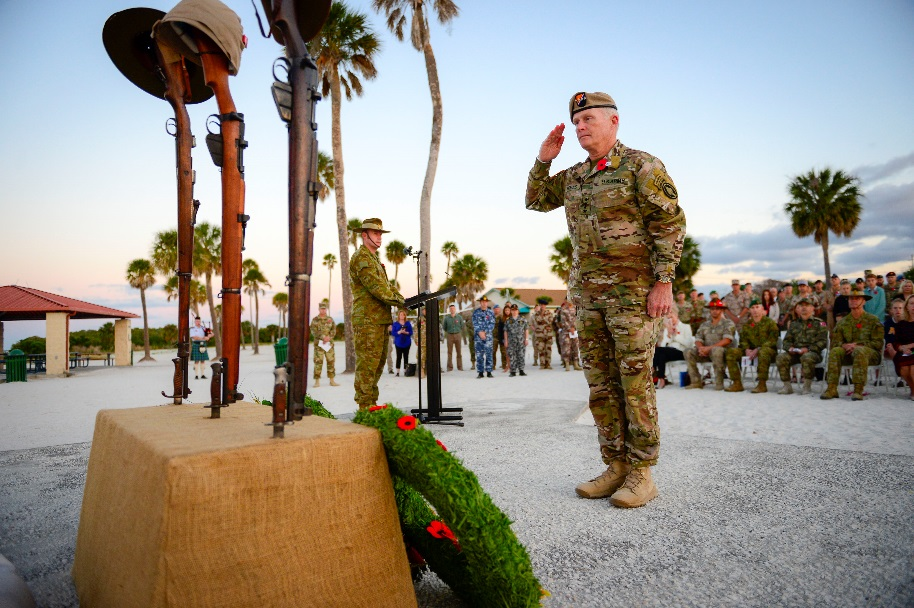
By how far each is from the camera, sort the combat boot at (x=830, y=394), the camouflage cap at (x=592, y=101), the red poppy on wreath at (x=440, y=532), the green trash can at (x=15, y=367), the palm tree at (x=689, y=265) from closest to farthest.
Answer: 1. the red poppy on wreath at (x=440, y=532)
2. the camouflage cap at (x=592, y=101)
3. the combat boot at (x=830, y=394)
4. the green trash can at (x=15, y=367)
5. the palm tree at (x=689, y=265)

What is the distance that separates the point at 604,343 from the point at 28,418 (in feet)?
28.6

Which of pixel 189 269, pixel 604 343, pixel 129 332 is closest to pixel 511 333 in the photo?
pixel 604 343

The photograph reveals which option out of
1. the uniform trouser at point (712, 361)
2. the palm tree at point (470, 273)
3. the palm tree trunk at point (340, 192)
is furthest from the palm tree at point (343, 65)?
the palm tree at point (470, 273)

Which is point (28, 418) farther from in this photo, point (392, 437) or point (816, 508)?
point (816, 508)

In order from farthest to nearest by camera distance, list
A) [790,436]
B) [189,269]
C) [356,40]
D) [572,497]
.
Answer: [356,40], [790,436], [572,497], [189,269]

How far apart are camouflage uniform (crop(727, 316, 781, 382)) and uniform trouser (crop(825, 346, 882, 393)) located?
3.17 ft

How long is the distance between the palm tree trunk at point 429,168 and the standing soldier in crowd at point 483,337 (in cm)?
182

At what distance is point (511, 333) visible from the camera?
15.5m

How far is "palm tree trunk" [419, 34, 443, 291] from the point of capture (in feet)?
48.6

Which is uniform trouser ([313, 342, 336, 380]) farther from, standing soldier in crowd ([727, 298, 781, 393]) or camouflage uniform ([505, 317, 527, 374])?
standing soldier in crowd ([727, 298, 781, 393])

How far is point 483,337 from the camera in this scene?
48.9 feet

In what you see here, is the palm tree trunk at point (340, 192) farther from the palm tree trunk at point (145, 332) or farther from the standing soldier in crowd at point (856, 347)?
the palm tree trunk at point (145, 332)

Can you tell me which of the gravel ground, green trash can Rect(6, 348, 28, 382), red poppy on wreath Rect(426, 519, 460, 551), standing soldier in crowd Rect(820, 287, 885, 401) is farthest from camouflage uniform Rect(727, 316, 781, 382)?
green trash can Rect(6, 348, 28, 382)

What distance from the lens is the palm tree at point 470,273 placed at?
57031mm
